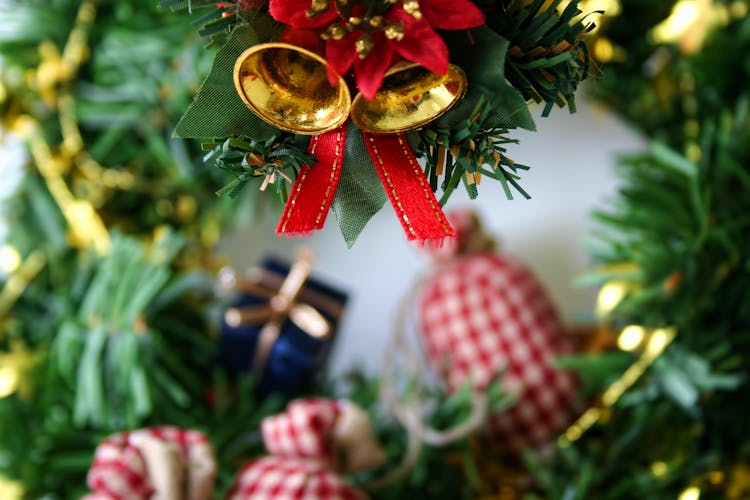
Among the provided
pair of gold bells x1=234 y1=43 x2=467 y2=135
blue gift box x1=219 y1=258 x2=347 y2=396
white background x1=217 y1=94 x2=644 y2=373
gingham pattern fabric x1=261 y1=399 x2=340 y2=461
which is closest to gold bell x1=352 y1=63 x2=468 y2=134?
pair of gold bells x1=234 y1=43 x2=467 y2=135

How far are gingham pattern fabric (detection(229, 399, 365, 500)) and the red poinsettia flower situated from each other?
0.98ft

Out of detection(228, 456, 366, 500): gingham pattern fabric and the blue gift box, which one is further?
the blue gift box

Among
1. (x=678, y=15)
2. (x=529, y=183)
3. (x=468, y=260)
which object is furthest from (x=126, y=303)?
(x=678, y=15)

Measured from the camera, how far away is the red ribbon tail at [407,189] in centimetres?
34

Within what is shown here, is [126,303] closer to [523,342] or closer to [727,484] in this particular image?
[523,342]

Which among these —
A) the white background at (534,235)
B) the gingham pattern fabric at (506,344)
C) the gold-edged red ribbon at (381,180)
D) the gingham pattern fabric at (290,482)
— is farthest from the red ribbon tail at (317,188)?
the white background at (534,235)

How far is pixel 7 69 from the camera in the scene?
0.68 meters

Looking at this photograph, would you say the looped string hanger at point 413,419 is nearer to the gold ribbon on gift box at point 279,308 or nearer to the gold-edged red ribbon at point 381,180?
the gold ribbon on gift box at point 279,308

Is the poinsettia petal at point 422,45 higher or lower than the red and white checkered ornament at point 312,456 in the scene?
higher

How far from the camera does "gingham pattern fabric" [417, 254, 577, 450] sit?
64 centimetres

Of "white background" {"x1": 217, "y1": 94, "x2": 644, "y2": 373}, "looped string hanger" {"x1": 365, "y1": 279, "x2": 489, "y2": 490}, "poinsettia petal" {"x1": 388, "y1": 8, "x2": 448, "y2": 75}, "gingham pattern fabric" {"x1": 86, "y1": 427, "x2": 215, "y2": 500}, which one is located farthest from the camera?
"white background" {"x1": 217, "y1": 94, "x2": 644, "y2": 373}

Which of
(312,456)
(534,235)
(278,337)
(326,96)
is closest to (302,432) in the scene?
(312,456)

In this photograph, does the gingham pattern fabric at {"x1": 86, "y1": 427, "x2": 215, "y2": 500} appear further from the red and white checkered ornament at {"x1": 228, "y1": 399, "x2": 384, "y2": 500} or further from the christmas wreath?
the christmas wreath

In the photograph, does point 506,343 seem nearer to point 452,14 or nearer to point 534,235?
point 534,235
